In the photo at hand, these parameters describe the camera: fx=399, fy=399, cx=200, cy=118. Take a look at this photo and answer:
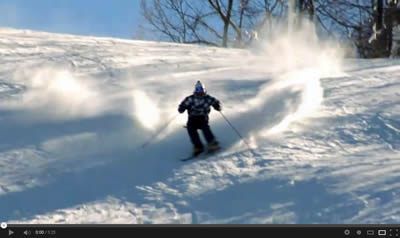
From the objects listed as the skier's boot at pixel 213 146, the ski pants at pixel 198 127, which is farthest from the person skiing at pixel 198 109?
the skier's boot at pixel 213 146

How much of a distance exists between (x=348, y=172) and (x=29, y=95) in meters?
6.23

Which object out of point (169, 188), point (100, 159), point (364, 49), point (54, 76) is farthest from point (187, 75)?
point (364, 49)

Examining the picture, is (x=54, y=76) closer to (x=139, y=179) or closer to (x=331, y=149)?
(x=139, y=179)

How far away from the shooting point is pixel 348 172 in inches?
212

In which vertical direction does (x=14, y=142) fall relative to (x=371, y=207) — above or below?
above

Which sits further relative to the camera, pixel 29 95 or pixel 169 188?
pixel 29 95

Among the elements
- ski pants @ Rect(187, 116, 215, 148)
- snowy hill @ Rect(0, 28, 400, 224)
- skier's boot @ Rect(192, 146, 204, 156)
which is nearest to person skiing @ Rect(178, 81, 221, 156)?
ski pants @ Rect(187, 116, 215, 148)

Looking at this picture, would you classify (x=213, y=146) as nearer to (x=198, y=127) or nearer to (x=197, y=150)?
(x=197, y=150)

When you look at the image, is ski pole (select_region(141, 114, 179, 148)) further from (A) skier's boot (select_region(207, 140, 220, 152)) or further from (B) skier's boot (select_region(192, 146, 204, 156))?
(A) skier's boot (select_region(207, 140, 220, 152))
